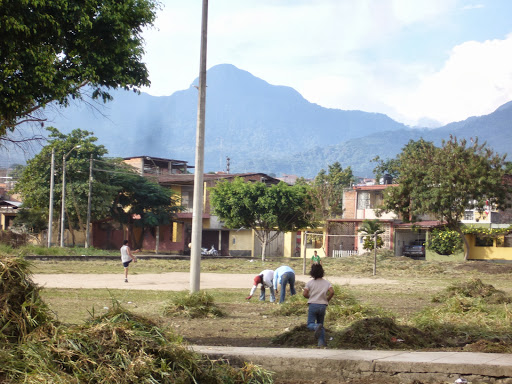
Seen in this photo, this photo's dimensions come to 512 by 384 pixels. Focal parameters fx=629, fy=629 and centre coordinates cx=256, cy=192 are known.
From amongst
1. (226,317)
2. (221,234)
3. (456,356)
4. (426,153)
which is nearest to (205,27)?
(226,317)

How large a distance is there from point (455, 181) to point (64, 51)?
123ft

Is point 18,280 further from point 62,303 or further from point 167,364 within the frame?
point 62,303

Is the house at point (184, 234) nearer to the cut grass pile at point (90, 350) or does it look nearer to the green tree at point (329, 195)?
the green tree at point (329, 195)

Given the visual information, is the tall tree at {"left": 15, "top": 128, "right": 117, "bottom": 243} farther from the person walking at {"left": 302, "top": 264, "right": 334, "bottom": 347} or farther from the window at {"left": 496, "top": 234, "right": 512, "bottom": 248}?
the person walking at {"left": 302, "top": 264, "right": 334, "bottom": 347}

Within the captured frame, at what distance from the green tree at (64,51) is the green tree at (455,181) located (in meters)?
34.9

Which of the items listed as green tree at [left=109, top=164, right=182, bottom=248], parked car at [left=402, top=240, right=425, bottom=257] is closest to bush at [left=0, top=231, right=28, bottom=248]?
green tree at [left=109, top=164, right=182, bottom=248]

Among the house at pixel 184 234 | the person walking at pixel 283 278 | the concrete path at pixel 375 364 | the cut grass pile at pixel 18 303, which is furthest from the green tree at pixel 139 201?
the cut grass pile at pixel 18 303

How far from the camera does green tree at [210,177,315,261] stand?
51875 millimetres

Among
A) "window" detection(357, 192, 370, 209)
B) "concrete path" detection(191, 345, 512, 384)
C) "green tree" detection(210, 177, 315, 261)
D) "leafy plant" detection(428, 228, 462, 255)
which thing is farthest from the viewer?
"window" detection(357, 192, 370, 209)

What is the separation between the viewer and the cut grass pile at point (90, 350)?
5.81 meters

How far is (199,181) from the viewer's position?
52.6ft

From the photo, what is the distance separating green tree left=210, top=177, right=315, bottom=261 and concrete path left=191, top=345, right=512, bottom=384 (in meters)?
43.0

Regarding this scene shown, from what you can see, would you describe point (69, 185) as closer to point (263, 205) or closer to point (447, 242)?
point (263, 205)

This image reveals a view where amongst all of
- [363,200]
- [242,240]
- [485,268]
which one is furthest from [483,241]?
[242,240]
